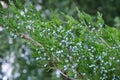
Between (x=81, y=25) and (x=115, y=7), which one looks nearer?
(x=81, y=25)

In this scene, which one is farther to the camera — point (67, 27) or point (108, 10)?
point (108, 10)

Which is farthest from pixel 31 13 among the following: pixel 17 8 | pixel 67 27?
pixel 67 27

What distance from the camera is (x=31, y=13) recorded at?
1755 millimetres

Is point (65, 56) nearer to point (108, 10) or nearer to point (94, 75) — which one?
point (94, 75)

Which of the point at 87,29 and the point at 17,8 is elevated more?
the point at 17,8

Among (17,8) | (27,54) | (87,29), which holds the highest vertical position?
(27,54)

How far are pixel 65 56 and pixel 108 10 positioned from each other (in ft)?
9.24

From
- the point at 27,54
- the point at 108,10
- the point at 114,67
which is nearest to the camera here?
the point at 114,67

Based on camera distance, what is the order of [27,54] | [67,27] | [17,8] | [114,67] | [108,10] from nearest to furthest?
[114,67] → [67,27] → [17,8] → [27,54] → [108,10]

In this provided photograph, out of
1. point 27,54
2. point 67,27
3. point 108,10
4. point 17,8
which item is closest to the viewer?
point 67,27

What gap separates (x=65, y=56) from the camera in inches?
62.4

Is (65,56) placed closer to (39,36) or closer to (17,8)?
(39,36)

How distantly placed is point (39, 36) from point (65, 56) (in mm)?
153

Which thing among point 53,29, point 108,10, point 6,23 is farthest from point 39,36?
point 108,10
